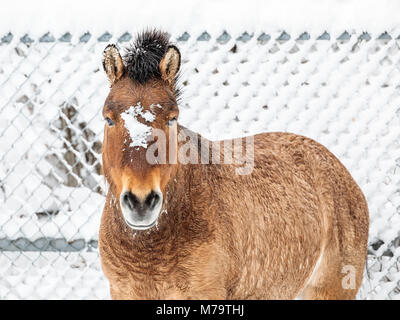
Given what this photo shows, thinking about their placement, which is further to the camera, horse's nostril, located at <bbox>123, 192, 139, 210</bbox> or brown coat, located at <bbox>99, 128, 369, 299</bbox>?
brown coat, located at <bbox>99, 128, 369, 299</bbox>

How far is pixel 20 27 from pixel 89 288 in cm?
201

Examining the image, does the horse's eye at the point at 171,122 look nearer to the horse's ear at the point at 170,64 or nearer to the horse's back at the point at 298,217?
the horse's ear at the point at 170,64

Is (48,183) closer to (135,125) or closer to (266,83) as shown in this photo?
(266,83)

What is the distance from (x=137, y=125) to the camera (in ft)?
6.23

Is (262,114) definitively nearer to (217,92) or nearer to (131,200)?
(217,92)

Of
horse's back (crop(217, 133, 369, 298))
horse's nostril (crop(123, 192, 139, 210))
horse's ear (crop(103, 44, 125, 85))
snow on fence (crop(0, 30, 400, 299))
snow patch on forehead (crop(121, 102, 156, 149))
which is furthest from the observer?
snow on fence (crop(0, 30, 400, 299))

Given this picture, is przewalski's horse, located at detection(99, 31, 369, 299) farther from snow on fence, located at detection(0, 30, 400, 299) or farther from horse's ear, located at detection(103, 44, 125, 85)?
snow on fence, located at detection(0, 30, 400, 299)

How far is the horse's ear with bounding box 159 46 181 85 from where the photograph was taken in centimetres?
211

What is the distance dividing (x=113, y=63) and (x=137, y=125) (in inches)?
16.2

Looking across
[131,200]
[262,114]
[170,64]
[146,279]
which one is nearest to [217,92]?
[262,114]

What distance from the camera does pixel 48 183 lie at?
170 inches

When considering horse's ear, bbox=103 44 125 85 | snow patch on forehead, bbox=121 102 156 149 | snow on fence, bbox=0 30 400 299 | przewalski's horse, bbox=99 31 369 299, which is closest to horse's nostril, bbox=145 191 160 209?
przewalski's horse, bbox=99 31 369 299

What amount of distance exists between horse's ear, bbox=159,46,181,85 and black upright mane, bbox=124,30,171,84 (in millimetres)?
29

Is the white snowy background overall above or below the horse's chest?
above
